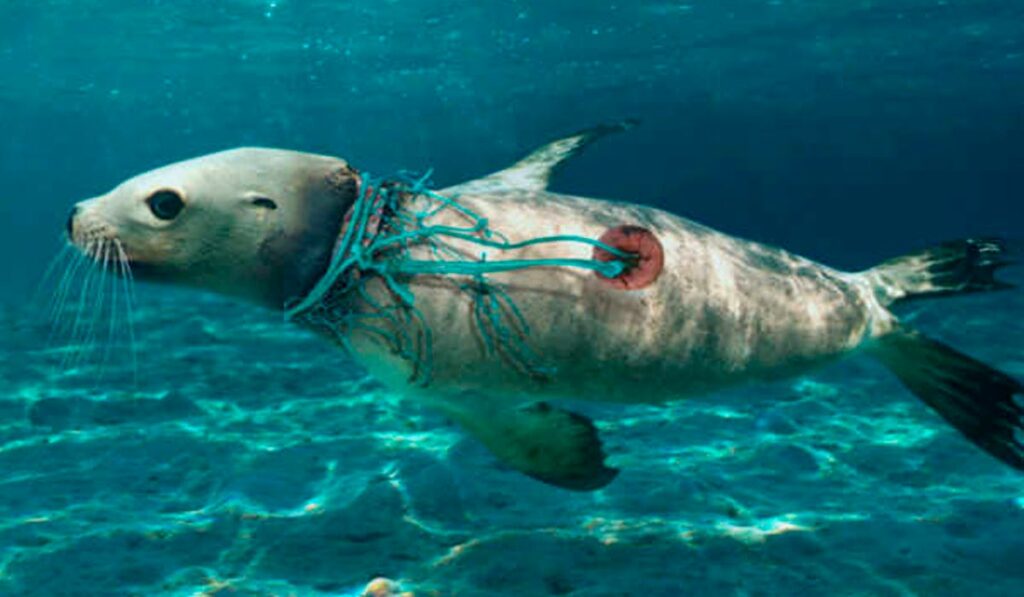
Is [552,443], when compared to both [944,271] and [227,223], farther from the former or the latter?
[944,271]

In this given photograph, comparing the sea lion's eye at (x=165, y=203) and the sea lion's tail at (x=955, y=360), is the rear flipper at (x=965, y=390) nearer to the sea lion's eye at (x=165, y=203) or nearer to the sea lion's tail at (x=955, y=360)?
the sea lion's tail at (x=955, y=360)

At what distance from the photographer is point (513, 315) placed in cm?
270

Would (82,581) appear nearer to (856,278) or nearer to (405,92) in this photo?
(856,278)

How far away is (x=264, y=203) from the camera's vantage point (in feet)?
8.38

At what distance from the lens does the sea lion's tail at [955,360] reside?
121 inches

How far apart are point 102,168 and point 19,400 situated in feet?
333

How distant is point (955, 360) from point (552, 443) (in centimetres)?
181

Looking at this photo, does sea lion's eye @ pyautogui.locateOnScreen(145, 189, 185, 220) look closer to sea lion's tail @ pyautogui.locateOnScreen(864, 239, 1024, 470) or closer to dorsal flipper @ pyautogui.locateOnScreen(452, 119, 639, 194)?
dorsal flipper @ pyautogui.locateOnScreen(452, 119, 639, 194)

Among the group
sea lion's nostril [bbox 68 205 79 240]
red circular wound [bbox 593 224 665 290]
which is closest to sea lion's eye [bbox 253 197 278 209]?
sea lion's nostril [bbox 68 205 79 240]

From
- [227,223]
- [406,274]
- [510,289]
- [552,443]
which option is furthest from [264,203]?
[552,443]

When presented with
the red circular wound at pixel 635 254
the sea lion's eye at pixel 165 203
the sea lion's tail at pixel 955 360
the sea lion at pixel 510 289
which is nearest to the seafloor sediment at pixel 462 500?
the sea lion's tail at pixel 955 360

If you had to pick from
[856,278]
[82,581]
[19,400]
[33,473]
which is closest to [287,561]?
[82,581]

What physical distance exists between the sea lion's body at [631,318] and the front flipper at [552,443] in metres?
0.15

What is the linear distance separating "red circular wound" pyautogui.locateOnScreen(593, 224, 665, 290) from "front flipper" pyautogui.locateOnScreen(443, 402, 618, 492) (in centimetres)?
64
